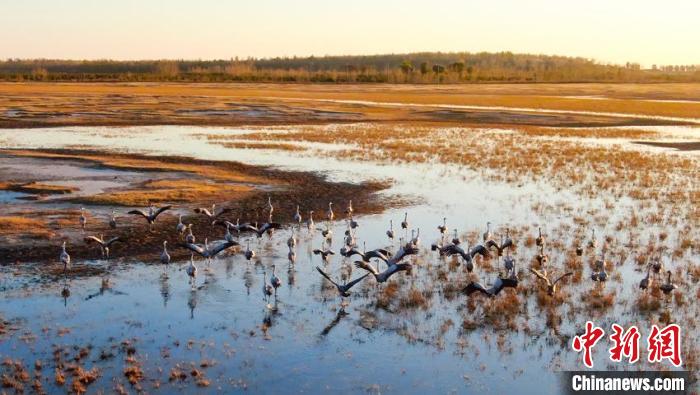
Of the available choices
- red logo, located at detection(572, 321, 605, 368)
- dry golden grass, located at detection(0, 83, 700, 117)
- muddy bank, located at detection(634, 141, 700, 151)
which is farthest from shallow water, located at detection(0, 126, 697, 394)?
dry golden grass, located at detection(0, 83, 700, 117)

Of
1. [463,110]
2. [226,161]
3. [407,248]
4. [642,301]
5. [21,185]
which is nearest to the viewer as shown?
[642,301]

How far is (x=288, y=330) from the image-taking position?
14.6 metres

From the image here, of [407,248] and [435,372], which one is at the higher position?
[407,248]

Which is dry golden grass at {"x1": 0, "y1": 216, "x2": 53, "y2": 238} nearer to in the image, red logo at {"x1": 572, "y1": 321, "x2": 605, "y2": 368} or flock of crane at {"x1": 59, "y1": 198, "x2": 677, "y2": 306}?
flock of crane at {"x1": 59, "y1": 198, "x2": 677, "y2": 306}

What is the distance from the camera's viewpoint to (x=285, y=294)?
16875 millimetres

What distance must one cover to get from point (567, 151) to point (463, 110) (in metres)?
31.1

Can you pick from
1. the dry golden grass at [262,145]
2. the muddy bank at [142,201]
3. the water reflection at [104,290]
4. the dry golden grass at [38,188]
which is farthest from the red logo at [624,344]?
the dry golden grass at [262,145]

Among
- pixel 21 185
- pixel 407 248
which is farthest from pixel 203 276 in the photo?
pixel 21 185

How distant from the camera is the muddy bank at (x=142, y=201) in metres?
20.6

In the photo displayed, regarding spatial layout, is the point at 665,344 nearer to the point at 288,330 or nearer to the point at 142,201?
the point at 288,330

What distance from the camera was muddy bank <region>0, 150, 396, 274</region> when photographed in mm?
20641

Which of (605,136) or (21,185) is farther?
(605,136)

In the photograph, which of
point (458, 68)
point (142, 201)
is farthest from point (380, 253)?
point (458, 68)

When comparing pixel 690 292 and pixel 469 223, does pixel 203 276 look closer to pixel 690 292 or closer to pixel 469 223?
pixel 469 223
